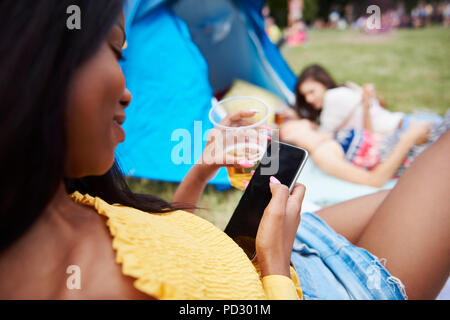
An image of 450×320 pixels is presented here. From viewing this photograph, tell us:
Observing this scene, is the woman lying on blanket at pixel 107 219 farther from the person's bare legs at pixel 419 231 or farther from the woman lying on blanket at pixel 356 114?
the woman lying on blanket at pixel 356 114

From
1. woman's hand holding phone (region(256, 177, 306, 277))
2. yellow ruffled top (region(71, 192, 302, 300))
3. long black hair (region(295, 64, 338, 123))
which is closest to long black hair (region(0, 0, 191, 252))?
yellow ruffled top (region(71, 192, 302, 300))

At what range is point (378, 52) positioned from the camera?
5211mm

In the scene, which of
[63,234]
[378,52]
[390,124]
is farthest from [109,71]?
[378,52]

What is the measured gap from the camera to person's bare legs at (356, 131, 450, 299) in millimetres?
796

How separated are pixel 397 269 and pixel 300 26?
6.93 meters

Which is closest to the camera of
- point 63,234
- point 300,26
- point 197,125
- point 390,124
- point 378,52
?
point 63,234

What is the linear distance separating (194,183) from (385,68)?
13.7ft

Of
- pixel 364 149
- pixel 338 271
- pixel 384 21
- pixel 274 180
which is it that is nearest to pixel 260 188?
pixel 274 180

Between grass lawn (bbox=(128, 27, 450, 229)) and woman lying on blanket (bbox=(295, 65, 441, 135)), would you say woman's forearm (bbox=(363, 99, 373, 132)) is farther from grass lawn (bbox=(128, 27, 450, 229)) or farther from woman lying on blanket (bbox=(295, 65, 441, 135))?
grass lawn (bbox=(128, 27, 450, 229))

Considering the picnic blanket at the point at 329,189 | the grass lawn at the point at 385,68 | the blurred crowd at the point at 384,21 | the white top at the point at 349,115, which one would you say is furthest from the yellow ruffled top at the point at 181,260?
the blurred crowd at the point at 384,21

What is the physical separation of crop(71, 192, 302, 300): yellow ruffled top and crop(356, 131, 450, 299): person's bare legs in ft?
0.90

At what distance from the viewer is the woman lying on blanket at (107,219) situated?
1.43 feet

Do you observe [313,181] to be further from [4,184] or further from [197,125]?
[4,184]

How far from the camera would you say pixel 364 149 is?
6.26ft
